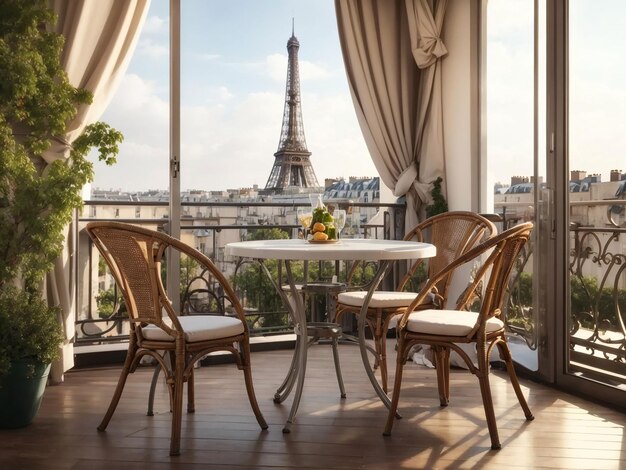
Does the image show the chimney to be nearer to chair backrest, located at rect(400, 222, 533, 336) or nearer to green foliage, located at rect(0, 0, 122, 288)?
chair backrest, located at rect(400, 222, 533, 336)

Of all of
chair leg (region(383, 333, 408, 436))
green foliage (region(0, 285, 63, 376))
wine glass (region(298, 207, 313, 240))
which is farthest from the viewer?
wine glass (region(298, 207, 313, 240))

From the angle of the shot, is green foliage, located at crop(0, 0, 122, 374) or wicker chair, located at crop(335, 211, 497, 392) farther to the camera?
wicker chair, located at crop(335, 211, 497, 392)

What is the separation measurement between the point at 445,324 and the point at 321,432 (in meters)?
0.66

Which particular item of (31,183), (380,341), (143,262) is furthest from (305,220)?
(31,183)

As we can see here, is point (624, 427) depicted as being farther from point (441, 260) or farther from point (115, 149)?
point (115, 149)

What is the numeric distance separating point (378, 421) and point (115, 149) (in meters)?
1.76

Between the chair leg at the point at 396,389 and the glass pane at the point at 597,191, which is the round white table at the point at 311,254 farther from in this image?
the glass pane at the point at 597,191

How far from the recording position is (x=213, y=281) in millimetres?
4707

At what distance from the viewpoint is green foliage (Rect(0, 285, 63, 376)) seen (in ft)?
9.05

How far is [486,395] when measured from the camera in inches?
101

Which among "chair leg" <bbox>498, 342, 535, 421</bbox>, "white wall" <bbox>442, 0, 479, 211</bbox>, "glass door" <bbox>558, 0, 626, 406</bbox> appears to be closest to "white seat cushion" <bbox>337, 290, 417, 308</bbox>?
"chair leg" <bbox>498, 342, 535, 421</bbox>

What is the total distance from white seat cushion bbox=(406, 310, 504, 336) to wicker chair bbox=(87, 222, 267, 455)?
0.69m

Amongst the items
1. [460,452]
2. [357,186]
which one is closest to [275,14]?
[357,186]

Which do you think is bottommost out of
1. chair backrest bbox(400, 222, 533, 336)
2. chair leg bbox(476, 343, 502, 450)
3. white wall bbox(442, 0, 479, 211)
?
chair leg bbox(476, 343, 502, 450)
